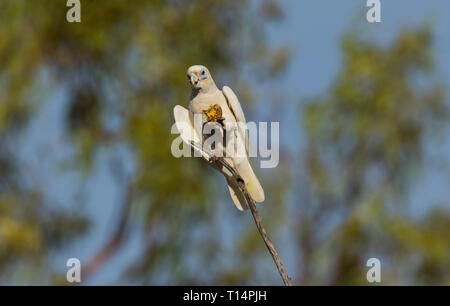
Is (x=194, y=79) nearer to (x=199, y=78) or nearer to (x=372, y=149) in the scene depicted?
(x=199, y=78)

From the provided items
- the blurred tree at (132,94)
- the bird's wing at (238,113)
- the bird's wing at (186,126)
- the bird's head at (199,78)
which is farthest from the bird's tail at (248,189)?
the blurred tree at (132,94)

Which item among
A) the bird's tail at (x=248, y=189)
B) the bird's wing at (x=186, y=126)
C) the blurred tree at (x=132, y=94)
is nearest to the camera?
the bird's wing at (x=186, y=126)

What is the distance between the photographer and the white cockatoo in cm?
491

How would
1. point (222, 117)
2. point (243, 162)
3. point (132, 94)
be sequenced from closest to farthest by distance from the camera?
point (222, 117) → point (243, 162) → point (132, 94)

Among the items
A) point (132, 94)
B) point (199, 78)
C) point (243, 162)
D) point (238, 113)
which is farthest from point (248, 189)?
point (132, 94)

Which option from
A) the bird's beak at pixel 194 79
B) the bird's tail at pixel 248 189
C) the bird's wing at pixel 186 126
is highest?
the bird's beak at pixel 194 79

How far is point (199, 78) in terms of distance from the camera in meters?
4.93

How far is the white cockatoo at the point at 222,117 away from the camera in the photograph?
491 centimetres

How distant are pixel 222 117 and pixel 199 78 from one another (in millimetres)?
329

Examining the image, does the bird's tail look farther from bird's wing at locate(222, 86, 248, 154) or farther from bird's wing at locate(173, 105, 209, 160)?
bird's wing at locate(173, 105, 209, 160)

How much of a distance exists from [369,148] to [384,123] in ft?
1.55

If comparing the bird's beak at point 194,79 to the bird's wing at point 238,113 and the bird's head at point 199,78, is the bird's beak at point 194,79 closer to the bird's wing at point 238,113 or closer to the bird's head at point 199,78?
the bird's head at point 199,78
